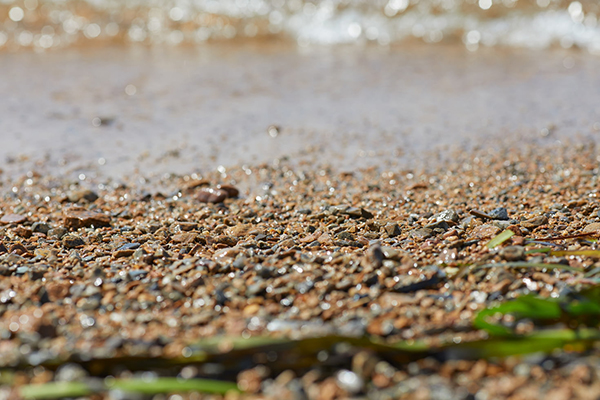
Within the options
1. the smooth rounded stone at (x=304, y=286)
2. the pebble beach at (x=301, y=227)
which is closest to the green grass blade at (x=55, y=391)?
the pebble beach at (x=301, y=227)

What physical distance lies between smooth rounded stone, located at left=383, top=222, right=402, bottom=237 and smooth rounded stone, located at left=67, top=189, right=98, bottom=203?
1.89 m

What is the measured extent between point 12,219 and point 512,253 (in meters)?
2.66

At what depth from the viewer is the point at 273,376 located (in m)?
1.75

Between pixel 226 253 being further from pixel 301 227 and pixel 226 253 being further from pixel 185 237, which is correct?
pixel 301 227

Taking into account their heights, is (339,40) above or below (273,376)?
above

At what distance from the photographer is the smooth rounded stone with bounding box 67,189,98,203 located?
12.4ft

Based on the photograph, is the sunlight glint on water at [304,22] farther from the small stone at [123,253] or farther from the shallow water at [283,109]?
the small stone at [123,253]

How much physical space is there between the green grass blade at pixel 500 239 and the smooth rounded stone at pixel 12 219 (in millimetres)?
2510

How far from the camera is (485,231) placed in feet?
9.19

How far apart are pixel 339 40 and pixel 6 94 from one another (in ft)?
19.2

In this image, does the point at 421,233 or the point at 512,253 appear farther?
the point at 421,233

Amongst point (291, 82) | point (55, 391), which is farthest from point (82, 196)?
point (291, 82)

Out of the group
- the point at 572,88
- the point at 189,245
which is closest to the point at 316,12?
the point at 572,88

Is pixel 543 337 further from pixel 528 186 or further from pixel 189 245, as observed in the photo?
pixel 528 186
